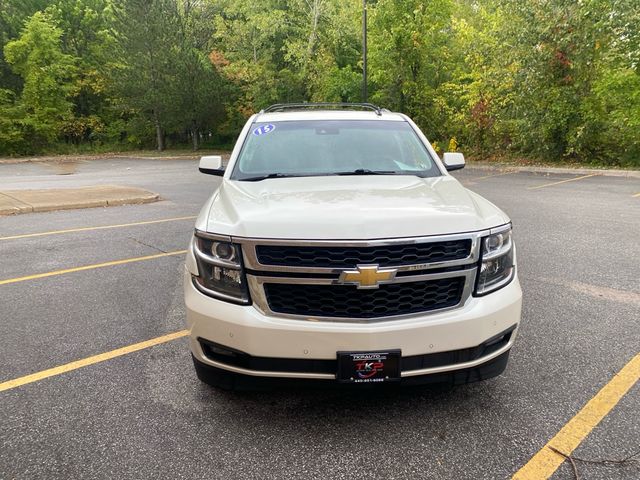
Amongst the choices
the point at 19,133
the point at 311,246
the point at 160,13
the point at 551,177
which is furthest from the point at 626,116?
the point at 19,133

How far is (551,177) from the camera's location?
1588 cm

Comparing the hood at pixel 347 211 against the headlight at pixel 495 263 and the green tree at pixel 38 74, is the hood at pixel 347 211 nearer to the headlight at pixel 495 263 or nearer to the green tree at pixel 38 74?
the headlight at pixel 495 263

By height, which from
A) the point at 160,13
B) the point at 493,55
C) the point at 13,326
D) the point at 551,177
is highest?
the point at 160,13

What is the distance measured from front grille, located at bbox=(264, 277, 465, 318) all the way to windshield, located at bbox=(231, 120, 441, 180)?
4.55ft

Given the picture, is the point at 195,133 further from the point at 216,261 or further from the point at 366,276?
the point at 366,276

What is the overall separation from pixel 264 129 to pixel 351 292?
228 centimetres

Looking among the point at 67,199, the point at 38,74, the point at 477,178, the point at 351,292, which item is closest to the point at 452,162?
the point at 351,292

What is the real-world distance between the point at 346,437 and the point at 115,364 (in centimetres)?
186

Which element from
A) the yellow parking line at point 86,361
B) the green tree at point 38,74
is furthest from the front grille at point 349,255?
the green tree at point 38,74

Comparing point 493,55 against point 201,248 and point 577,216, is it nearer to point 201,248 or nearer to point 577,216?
point 577,216

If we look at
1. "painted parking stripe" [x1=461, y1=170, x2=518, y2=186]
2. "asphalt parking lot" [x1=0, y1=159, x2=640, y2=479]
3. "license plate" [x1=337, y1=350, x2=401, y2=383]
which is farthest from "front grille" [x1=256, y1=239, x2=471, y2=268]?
"painted parking stripe" [x1=461, y1=170, x2=518, y2=186]

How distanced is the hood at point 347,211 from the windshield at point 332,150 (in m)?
0.46

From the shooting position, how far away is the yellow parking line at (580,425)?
2.39 m

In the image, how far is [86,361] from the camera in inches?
140
